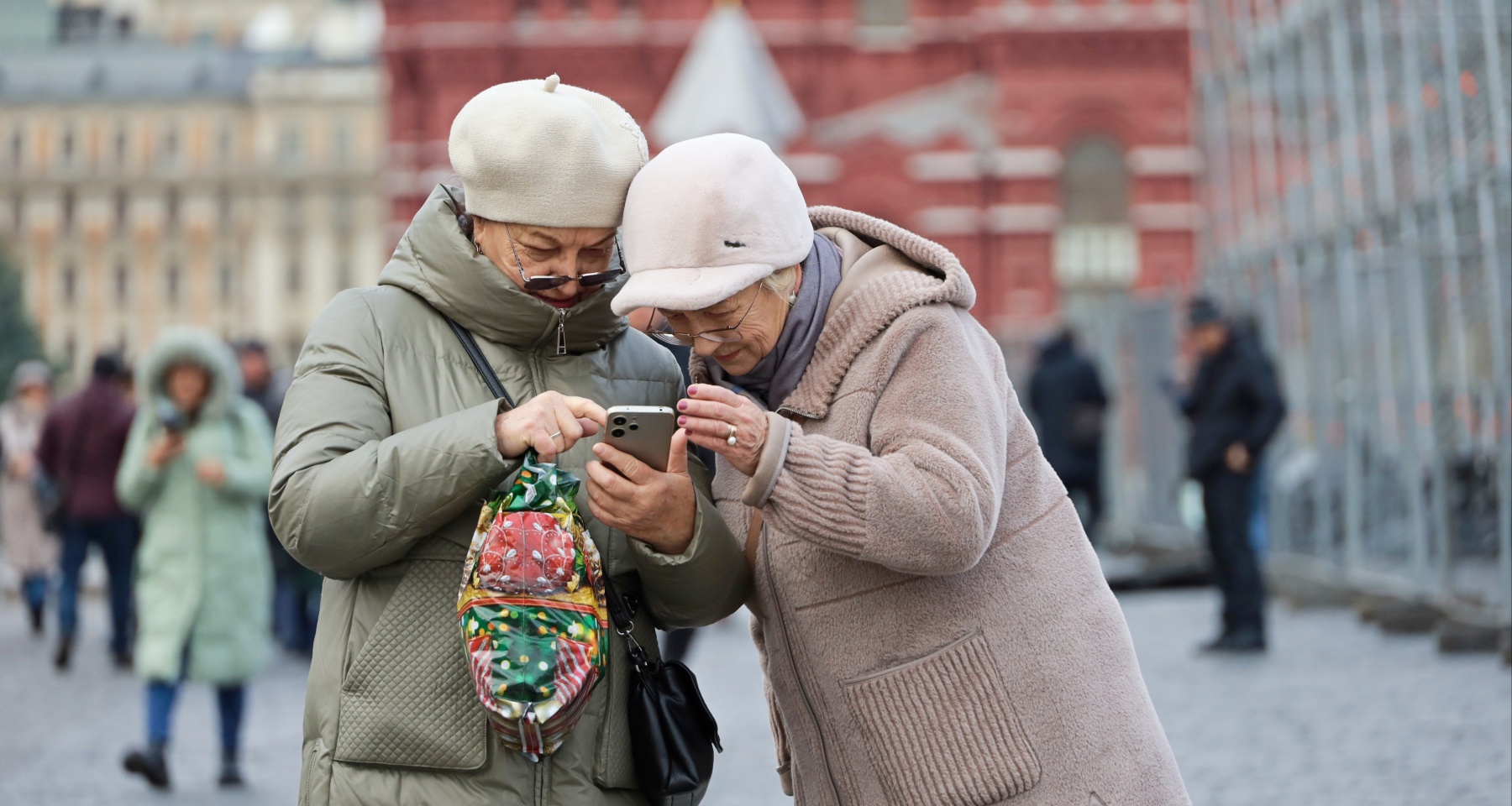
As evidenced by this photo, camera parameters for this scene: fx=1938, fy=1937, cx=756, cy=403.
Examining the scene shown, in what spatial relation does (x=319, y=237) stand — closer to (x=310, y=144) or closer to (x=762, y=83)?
(x=310, y=144)

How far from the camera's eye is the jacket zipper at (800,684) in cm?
283

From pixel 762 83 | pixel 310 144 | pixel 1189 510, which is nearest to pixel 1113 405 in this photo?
pixel 1189 510

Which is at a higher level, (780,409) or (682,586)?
(780,409)

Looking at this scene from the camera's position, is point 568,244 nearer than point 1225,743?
Yes

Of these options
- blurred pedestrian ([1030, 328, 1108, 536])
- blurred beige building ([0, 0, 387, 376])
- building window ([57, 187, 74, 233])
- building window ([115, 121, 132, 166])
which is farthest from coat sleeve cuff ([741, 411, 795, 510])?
building window ([57, 187, 74, 233])

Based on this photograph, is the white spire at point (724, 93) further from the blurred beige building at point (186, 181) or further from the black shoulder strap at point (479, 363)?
the blurred beige building at point (186, 181)

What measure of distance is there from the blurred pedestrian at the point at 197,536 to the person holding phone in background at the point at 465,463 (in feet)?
15.1

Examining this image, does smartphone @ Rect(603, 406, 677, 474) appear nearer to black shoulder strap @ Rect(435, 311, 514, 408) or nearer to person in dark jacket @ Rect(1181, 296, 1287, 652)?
black shoulder strap @ Rect(435, 311, 514, 408)

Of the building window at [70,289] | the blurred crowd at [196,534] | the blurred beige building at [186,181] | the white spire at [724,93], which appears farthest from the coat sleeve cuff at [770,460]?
the building window at [70,289]

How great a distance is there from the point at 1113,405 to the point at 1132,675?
648 inches

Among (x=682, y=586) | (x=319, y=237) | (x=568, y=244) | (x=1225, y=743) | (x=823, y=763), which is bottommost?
(x=1225, y=743)

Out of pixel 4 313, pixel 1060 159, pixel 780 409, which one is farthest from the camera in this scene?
pixel 4 313

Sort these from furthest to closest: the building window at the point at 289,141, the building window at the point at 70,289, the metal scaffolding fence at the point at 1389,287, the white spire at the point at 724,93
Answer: the building window at the point at 70,289 → the building window at the point at 289,141 → the white spire at the point at 724,93 → the metal scaffolding fence at the point at 1389,287

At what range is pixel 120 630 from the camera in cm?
1139
